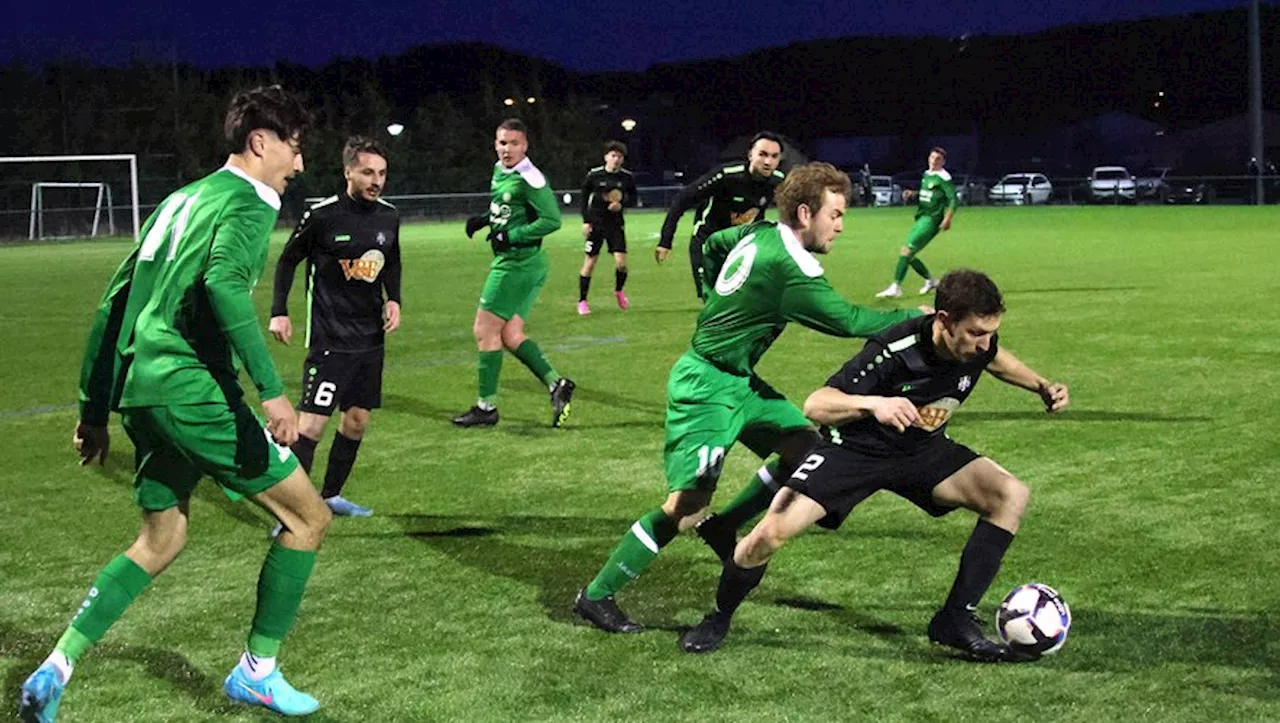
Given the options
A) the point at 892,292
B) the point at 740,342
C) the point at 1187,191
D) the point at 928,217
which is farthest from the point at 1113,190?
the point at 740,342

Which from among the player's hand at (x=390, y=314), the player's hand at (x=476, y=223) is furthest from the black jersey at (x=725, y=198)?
the player's hand at (x=390, y=314)

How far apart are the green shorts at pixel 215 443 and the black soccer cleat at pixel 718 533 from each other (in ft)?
6.69

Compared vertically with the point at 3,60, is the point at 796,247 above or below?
below

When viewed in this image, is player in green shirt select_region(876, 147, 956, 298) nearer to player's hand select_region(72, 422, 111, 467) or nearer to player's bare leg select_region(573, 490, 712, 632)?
player's bare leg select_region(573, 490, 712, 632)

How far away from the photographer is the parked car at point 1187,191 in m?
48.5

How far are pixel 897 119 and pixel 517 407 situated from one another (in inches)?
3967

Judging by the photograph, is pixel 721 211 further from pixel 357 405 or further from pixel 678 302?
pixel 678 302

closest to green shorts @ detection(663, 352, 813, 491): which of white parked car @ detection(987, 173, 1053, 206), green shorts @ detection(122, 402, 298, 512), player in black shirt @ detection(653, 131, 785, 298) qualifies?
green shorts @ detection(122, 402, 298, 512)

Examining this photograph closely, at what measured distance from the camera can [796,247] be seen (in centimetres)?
536

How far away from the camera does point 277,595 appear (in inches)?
186

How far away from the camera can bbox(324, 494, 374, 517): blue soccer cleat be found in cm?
776

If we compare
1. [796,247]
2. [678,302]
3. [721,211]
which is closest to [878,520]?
[796,247]

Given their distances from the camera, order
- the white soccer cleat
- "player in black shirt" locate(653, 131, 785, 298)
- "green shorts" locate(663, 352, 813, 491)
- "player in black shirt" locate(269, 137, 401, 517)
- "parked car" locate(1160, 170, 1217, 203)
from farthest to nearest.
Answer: "parked car" locate(1160, 170, 1217, 203) < the white soccer cleat < "player in black shirt" locate(653, 131, 785, 298) < "player in black shirt" locate(269, 137, 401, 517) < "green shorts" locate(663, 352, 813, 491)

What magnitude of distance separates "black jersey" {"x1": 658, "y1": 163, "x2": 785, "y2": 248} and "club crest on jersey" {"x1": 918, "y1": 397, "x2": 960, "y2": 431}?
6.75 meters
